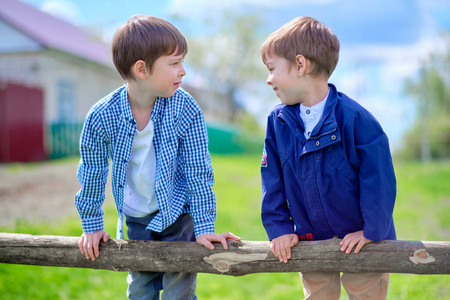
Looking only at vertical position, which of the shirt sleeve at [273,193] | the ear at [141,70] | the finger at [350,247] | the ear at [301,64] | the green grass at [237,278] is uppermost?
the ear at [301,64]

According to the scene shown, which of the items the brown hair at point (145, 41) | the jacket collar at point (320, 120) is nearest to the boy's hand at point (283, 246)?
the jacket collar at point (320, 120)

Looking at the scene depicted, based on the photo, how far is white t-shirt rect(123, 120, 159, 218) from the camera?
2.27 meters

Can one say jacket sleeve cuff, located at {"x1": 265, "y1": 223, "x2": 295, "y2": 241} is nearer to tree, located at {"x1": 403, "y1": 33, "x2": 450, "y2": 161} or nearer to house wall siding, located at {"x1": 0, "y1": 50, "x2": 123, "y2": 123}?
house wall siding, located at {"x1": 0, "y1": 50, "x2": 123, "y2": 123}

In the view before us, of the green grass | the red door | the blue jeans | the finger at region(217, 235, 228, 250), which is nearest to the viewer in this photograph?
the finger at region(217, 235, 228, 250)

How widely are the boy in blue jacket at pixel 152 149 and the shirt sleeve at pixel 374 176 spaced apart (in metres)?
0.65

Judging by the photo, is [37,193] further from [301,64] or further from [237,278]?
[301,64]

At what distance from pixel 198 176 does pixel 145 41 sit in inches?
28.2

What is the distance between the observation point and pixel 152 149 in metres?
2.29

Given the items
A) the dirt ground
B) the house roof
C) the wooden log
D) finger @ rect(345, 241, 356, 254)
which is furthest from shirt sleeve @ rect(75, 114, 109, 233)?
the house roof

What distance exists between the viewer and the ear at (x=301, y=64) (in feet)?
6.74

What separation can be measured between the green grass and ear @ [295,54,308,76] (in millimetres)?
3062

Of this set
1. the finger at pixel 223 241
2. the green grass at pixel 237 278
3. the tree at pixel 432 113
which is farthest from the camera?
the tree at pixel 432 113

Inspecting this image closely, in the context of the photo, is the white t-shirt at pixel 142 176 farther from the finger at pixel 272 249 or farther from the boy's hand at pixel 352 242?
the boy's hand at pixel 352 242

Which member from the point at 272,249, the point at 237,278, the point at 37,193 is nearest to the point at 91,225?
the point at 272,249
